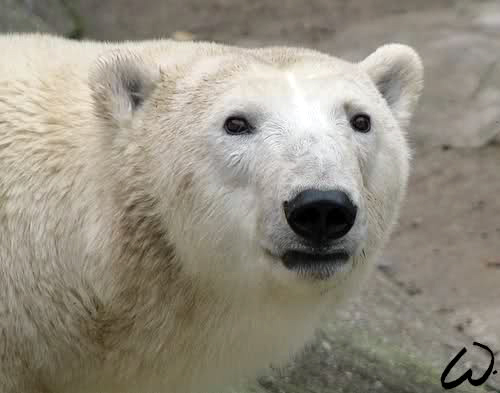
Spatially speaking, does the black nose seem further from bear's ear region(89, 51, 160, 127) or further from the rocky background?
the rocky background

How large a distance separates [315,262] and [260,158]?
0.43m

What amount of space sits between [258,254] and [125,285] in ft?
1.99

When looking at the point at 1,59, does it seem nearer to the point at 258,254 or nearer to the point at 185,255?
the point at 185,255

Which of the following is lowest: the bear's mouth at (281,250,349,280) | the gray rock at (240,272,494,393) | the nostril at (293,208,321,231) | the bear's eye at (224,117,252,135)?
the gray rock at (240,272,494,393)

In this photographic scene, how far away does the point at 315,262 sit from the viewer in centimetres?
326

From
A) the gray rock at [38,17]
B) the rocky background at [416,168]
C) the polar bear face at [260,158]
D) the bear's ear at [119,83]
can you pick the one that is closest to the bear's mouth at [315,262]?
the polar bear face at [260,158]

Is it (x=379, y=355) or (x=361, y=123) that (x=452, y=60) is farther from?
(x=361, y=123)

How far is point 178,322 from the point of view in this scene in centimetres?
371

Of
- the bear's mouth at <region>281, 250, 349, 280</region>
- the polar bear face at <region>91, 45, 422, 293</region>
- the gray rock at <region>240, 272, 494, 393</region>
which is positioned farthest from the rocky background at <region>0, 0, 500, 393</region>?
the bear's mouth at <region>281, 250, 349, 280</region>

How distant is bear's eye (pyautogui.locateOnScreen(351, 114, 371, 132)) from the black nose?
54 cm

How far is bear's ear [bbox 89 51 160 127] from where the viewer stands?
11.9 feet

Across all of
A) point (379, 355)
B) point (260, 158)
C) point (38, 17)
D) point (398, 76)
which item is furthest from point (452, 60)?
point (260, 158)

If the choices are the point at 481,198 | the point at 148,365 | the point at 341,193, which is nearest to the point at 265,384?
the point at 148,365

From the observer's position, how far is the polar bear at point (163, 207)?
3.45 meters
